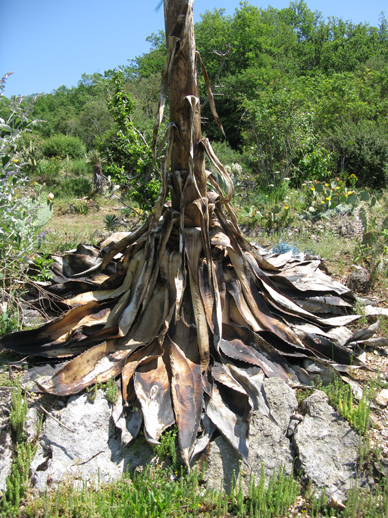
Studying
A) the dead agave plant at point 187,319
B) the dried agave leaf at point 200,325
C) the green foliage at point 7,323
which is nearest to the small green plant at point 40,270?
the dead agave plant at point 187,319

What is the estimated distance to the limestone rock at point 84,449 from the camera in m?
2.23

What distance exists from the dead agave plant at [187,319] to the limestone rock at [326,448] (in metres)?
0.29

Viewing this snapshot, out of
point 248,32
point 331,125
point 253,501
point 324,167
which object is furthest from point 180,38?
point 248,32

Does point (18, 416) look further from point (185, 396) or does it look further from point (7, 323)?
point (7, 323)

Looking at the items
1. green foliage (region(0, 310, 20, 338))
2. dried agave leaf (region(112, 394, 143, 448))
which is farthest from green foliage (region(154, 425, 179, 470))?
green foliage (region(0, 310, 20, 338))

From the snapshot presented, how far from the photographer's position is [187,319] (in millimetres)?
2898

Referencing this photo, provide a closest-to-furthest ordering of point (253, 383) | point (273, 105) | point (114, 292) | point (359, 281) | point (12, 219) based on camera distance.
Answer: point (253, 383), point (114, 292), point (12, 219), point (359, 281), point (273, 105)

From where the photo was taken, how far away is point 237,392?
2.49 m

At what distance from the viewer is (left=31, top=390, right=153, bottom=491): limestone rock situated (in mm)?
2232

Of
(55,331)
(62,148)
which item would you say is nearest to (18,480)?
(55,331)

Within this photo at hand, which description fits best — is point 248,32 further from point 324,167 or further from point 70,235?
point 70,235

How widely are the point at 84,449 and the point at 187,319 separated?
3.35 ft

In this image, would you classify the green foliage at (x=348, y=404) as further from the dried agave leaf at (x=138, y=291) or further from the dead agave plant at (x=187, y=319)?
the dried agave leaf at (x=138, y=291)

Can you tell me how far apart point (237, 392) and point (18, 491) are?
1253 millimetres
